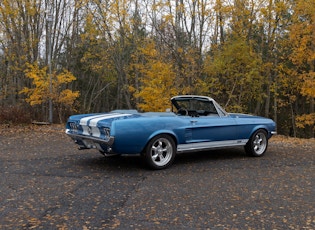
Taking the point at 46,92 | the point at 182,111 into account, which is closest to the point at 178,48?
the point at 46,92

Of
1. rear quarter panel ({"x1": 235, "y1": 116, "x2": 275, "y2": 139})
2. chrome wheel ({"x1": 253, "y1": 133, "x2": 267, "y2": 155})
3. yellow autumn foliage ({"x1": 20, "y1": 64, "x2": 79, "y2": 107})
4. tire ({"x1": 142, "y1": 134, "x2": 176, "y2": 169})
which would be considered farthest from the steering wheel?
yellow autumn foliage ({"x1": 20, "y1": 64, "x2": 79, "y2": 107})

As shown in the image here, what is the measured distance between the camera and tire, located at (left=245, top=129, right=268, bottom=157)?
7.68m

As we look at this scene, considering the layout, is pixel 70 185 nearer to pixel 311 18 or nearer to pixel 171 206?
pixel 171 206

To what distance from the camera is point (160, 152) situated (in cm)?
628

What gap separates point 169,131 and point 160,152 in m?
0.42

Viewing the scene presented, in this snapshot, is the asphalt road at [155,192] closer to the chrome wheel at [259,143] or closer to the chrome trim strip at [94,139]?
the chrome wheel at [259,143]

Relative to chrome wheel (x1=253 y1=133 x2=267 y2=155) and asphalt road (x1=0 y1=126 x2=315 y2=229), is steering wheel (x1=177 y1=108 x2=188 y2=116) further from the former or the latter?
chrome wheel (x1=253 y1=133 x2=267 y2=155)

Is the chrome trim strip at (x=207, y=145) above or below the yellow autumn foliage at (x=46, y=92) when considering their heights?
below

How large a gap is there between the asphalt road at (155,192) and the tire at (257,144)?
22cm

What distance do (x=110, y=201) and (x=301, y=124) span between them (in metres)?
19.8

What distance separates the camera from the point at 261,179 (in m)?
5.60

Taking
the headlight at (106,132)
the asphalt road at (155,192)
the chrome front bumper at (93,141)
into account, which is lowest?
the asphalt road at (155,192)

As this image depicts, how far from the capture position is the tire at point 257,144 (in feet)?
25.2

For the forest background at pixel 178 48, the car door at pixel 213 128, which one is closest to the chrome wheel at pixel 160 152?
the car door at pixel 213 128
